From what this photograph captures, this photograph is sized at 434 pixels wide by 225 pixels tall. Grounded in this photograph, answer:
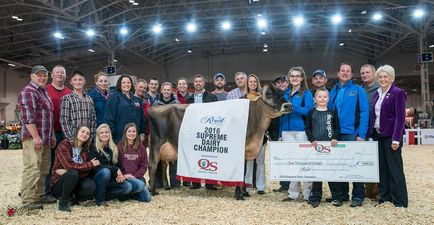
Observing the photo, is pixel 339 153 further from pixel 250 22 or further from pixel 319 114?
pixel 250 22

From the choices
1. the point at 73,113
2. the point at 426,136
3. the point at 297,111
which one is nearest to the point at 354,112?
the point at 297,111

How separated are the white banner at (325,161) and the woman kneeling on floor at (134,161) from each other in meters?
2.10

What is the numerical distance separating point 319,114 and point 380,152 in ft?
3.56

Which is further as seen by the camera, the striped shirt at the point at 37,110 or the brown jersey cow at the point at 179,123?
the brown jersey cow at the point at 179,123

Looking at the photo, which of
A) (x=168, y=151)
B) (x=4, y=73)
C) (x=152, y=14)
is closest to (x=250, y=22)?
(x=152, y=14)

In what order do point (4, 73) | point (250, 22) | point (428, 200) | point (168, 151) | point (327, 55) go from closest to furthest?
point (428, 200) < point (168, 151) < point (250, 22) < point (327, 55) < point (4, 73)

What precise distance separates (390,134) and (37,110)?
5.18 meters

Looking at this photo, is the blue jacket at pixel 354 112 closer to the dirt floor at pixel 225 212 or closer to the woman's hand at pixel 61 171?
the dirt floor at pixel 225 212

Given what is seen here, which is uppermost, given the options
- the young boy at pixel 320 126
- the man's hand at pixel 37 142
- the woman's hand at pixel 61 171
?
the young boy at pixel 320 126

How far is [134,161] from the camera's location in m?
5.89

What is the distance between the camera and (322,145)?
17.5ft

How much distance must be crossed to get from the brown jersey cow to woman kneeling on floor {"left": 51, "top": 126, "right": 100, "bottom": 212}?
1268 millimetres

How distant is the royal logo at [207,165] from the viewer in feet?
19.2

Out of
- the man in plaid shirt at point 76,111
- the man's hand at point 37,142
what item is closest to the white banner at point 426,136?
the man in plaid shirt at point 76,111
